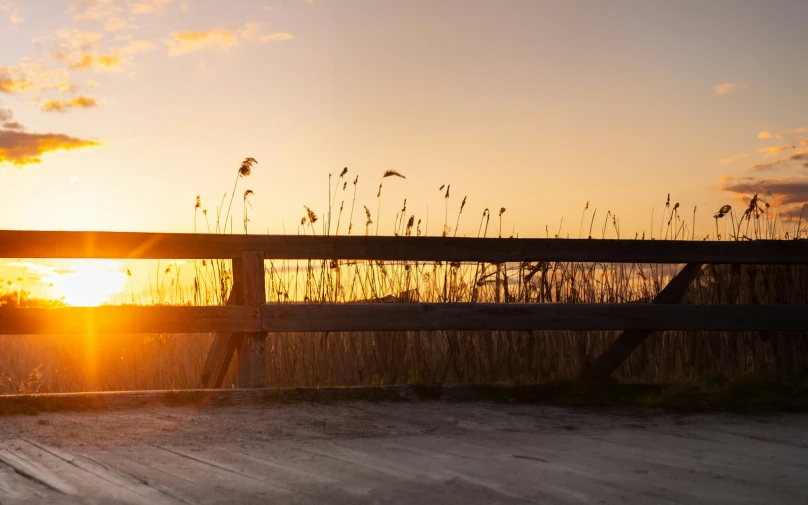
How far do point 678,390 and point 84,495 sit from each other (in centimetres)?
409

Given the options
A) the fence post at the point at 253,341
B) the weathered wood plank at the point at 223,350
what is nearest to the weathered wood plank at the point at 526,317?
the fence post at the point at 253,341

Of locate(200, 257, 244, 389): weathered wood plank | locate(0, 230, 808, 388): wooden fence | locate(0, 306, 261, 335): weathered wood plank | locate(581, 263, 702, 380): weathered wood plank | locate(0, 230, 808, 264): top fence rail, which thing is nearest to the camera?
locate(0, 306, 261, 335): weathered wood plank

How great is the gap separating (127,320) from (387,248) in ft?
6.26

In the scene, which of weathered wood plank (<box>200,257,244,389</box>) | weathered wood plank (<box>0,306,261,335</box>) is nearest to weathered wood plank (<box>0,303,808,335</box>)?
weathered wood plank (<box>0,306,261,335</box>)

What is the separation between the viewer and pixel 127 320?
558 centimetres

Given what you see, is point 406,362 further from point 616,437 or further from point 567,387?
point 616,437

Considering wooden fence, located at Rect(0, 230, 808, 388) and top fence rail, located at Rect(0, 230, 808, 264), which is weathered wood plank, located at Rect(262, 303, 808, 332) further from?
top fence rail, located at Rect(0, 230, 808, 264)

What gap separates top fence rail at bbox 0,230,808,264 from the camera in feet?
18.8

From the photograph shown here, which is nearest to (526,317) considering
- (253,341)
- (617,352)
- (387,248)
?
(617,352)

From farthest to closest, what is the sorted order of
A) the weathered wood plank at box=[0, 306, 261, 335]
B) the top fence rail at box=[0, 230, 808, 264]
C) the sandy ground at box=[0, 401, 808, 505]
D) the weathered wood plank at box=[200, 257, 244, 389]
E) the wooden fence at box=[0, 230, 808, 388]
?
the weathered wood plank at box=[200, 257, 244, 389], the top fence rail at box=[0, 230, 808, 264], the wooden fence at box=[0, 230, 808, 388], the weathered wood plank at box=[0, 306, 261, 335], the sandy ground at box=[0, 401, 808, 505]

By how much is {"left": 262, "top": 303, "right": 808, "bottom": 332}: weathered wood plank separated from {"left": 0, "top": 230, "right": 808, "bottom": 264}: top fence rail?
1.36 ft

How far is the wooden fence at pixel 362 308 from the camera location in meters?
5.61

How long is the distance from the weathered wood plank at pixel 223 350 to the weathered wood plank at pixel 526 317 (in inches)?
13.1

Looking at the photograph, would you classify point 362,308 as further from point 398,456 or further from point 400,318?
point 398,456
